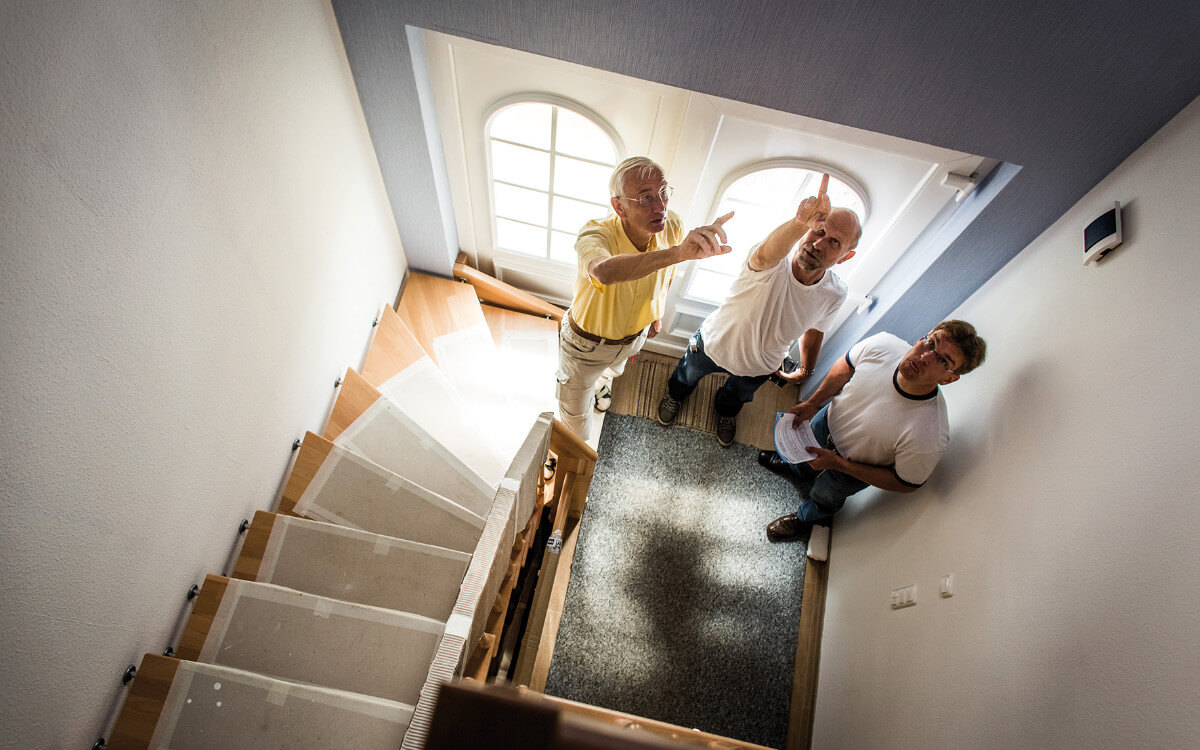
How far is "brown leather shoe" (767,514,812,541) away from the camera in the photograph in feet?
→ 8.82

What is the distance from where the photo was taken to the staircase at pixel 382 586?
139 centimetres

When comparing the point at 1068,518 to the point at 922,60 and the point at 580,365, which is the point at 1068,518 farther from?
the point at 580,365

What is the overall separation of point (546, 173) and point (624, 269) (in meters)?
1.12

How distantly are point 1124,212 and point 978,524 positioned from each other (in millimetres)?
992

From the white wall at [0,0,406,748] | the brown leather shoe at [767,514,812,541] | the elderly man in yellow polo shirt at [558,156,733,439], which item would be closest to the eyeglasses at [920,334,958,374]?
the elderly man in yellow polo shirt at [558,156,733,439]

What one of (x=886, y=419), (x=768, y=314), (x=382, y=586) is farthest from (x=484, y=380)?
(x=886, y=419)

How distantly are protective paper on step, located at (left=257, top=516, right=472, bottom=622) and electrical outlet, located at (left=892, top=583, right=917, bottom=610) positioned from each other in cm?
154

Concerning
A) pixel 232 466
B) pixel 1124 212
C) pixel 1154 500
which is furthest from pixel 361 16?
pixel 1154 500

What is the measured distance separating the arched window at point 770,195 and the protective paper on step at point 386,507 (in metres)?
1.32

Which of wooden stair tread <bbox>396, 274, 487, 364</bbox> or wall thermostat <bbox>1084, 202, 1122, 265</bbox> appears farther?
wooden stair tread <bbox>396, 274, 487, 364</bbox>

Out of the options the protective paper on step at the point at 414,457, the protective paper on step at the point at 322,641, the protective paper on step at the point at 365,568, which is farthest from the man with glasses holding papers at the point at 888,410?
the protective paper on step at the point at 322,641

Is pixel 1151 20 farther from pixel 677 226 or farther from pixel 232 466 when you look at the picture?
pixel 232 466

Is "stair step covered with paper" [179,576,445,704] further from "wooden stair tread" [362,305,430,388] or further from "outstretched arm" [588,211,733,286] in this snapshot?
"wooden stair tread" [362,305,430,388]

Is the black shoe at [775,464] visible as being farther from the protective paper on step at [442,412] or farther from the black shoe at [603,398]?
the protective paper on step at [442,412]
